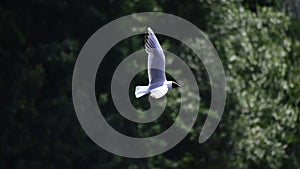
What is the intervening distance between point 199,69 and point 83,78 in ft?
5.83

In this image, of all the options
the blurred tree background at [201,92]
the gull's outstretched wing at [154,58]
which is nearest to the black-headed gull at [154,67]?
the gull's outstretched wing at [154,58]

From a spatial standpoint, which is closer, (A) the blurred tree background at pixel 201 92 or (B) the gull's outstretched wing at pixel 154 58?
(B) the gull's outstretched wing at pixel 154 58

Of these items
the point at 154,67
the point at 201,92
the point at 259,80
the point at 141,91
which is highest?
the point at 259,80

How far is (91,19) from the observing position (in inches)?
535

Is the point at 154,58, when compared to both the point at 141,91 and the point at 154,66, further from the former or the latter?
the point at 141,91

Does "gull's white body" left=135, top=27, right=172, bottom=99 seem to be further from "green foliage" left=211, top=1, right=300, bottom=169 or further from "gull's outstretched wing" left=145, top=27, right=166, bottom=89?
"green foliage" left=211, top=1, right=300, bottom=169

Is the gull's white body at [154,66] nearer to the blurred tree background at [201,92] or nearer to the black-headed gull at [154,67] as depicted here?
the black-headed gull at [154,67]

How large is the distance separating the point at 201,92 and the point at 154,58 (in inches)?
208

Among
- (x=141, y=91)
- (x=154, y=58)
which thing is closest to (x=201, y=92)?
(x=154, y=58)

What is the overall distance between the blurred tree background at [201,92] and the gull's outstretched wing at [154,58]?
5155 mm

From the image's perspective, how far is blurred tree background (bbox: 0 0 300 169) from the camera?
12.4 m

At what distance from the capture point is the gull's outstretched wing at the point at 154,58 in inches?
275

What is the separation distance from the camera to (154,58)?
7.09 meters

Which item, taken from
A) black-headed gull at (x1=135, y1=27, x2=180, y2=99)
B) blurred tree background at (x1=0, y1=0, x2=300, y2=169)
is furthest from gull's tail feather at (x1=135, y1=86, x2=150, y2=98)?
blurred tree background at (x1=0, y1=0, x2=300, y2=169)
